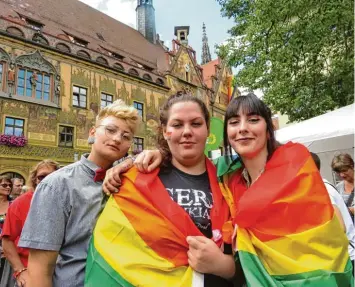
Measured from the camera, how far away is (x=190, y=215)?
149 centimetres

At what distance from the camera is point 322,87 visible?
27.0 ft

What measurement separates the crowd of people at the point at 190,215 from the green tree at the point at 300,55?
21.4ft

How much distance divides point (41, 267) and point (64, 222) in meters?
0.23

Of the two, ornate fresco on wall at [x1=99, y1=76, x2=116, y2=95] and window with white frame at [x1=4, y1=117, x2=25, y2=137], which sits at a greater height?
ornate fresco on wall at [x1=99, y1=76, x2=116, y2=95]

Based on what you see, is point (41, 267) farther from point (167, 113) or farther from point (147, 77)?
point (147, 77)

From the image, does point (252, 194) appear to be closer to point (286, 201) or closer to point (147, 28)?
point (286, 201)

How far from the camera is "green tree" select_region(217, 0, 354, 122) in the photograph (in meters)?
7.28

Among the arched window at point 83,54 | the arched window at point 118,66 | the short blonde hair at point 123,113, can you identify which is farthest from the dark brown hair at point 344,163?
the arched window at point 118,66

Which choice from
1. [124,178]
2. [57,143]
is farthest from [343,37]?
[57,143]

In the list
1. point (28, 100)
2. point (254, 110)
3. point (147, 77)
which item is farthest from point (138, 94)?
point (254, 110)

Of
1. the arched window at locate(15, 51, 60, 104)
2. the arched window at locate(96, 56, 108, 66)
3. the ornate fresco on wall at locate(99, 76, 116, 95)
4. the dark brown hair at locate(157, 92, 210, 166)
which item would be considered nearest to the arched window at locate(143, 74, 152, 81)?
the ornate fresco on wall at locate(99, 76, 116, 95)

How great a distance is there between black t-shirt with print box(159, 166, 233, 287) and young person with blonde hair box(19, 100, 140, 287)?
1.17 feet

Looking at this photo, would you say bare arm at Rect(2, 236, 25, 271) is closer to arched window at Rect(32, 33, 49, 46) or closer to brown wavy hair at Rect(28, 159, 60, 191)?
brown wavy hair at Rect(28, 159, 60, 191)

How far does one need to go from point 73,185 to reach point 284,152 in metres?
1.06
